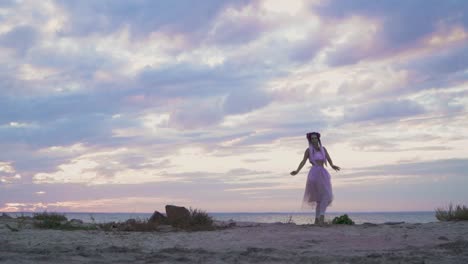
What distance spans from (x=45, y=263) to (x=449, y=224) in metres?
8.28

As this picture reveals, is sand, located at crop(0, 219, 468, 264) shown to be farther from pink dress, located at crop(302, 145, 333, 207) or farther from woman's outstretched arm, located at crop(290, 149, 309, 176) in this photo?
woman's outstretched arm, located at crop(290, 149, 309, 176)

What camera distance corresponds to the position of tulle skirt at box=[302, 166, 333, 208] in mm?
13164

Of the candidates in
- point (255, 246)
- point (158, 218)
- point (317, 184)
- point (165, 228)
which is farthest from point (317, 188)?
point (255, 246)

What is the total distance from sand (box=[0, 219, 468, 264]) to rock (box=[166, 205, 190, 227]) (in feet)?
7.65

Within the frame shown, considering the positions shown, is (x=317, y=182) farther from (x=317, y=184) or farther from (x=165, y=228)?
(x=165, y=228)

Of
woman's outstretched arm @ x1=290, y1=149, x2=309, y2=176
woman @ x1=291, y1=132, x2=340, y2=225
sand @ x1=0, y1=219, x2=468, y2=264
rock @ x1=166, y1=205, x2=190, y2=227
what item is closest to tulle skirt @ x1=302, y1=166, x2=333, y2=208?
woman @ x1=291, y1=132, x2=340, y2=225

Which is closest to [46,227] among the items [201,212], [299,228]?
[201,212]

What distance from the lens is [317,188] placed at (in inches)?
520

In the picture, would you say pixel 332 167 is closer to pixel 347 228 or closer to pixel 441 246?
pixel 347 228

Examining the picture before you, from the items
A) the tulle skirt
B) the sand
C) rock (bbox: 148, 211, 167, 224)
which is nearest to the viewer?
the sand

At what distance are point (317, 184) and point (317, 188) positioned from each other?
3.9 inches

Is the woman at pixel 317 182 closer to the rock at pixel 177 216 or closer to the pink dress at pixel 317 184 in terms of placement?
the pink dress at pixel 317 184

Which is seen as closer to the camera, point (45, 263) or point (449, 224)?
point (45, 263)

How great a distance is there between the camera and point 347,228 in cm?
1095
